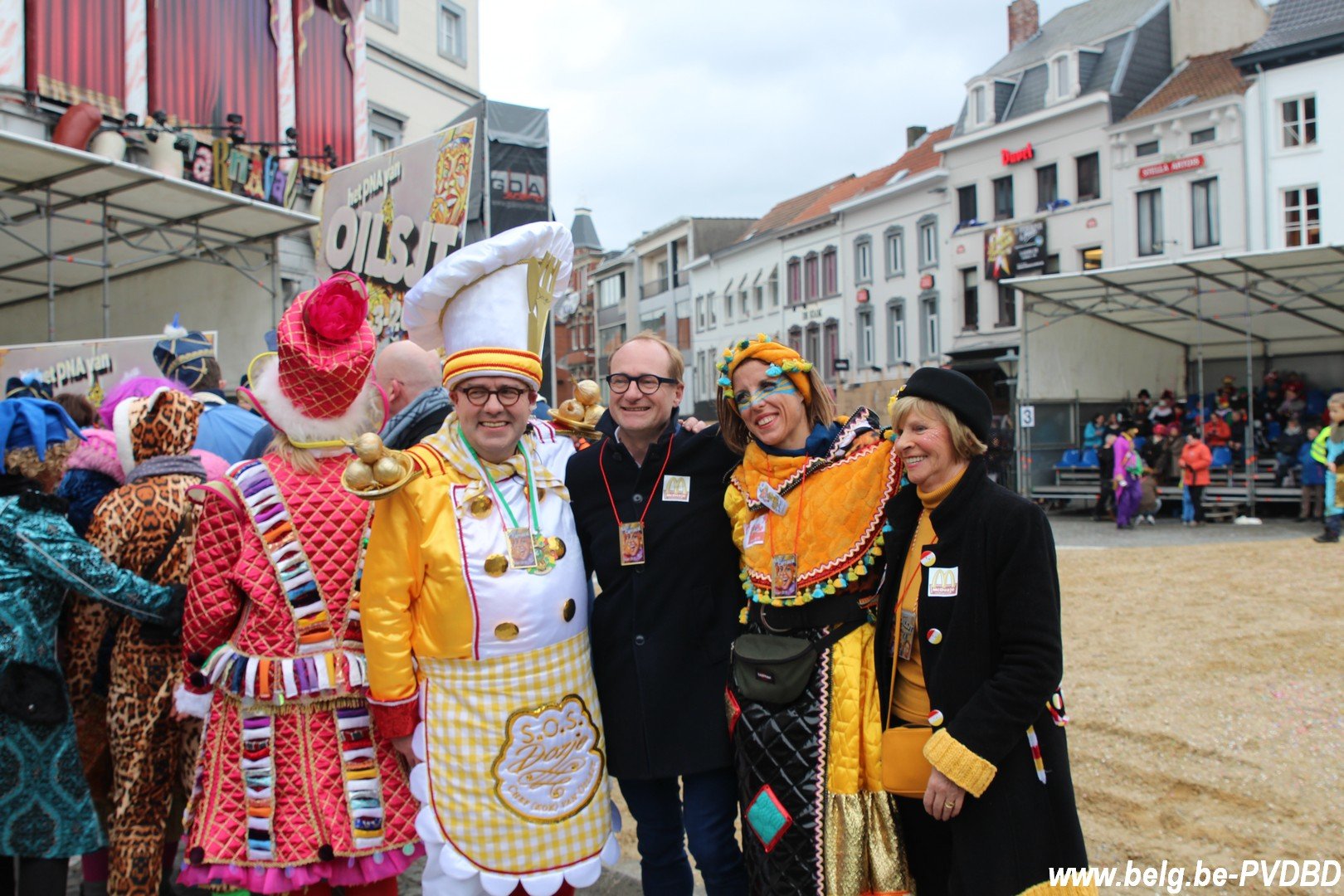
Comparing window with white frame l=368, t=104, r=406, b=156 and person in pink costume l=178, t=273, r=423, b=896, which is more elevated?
window with white frame l=368, t=104, r=406, b=156

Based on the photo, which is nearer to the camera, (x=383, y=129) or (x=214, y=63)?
(x=214, y=63)

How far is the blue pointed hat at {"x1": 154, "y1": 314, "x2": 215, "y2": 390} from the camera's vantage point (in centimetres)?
514

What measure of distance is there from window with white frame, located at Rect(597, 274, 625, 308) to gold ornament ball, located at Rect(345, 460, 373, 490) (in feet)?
170

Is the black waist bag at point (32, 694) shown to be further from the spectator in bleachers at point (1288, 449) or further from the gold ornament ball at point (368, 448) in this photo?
the spectator in bleachers at point (1288, 449)

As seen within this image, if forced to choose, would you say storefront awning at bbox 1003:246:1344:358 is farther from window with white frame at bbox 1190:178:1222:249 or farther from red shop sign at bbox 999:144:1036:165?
red shop sign at bbox 999:144:1036:165

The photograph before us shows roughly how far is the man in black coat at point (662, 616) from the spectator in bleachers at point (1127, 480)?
14.7 meters

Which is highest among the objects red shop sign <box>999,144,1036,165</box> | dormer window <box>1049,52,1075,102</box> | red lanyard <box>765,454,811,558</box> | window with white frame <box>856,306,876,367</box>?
dormer window <box>1049,52,1075,102</box>

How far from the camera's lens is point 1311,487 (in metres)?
15.0

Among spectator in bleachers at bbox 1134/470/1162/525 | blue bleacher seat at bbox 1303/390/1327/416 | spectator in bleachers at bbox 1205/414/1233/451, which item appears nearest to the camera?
spectator in bleachers at bbox 1134/470/1162/525

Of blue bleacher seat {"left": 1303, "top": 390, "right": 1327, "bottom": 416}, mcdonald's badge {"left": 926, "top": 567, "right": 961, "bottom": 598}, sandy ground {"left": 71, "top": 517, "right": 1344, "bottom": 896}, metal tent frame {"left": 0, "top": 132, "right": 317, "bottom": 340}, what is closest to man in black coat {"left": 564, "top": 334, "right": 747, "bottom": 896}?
mcdonald's badge {"left": 926, "top": 567, "right": 961, "bottom": 598}

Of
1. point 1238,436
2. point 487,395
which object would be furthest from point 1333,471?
point 487,395

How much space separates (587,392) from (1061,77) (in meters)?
27.8

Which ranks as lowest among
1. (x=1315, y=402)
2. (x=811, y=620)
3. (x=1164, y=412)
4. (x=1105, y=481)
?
(x=1105, y=481)

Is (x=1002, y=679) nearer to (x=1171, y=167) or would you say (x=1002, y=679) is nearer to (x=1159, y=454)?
(x=1159, y=454)
